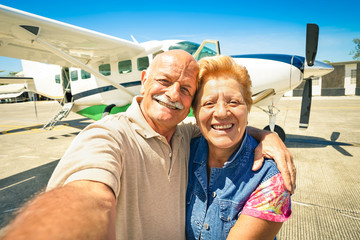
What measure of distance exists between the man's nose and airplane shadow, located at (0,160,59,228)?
2.98 meters

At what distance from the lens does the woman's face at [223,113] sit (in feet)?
4.24

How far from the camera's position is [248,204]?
3.67ft

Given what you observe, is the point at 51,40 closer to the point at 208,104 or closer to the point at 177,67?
the point at 177,67

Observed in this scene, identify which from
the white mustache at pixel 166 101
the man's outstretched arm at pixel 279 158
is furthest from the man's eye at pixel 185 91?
the man's outstretched arm at pixel 279 158

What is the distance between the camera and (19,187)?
3.74 meters

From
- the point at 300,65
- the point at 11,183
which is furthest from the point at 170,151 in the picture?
the point at 300,65

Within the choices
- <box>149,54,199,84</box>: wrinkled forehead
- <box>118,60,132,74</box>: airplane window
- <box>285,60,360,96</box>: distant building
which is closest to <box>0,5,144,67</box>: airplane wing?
<box>118,60,132,74</box>: airplane window

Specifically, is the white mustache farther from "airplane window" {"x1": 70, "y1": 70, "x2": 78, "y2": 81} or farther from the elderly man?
"airplane window" {"x1": 70, "y1": 70, "x2": 78, "y2": 81}

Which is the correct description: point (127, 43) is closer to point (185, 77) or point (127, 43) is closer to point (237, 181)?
point (185, 77)

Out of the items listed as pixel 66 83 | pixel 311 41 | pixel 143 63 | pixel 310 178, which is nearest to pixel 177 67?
pixel 310 178

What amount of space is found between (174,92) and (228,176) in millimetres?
693

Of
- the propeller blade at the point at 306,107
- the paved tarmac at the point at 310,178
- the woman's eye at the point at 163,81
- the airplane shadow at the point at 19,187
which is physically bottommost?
the paved tarmac at the point at 310,178

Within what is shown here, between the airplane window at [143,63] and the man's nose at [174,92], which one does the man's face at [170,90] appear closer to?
the man's nose at [174,92]

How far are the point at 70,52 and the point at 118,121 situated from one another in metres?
6.32
